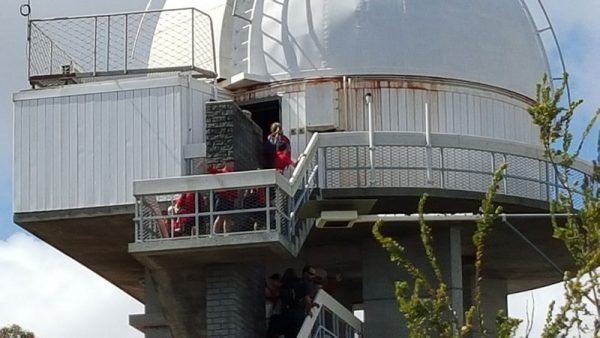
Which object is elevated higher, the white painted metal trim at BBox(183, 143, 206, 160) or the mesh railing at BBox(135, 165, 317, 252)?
the white painted metal trim at BBox(183, 143, 206, 160)

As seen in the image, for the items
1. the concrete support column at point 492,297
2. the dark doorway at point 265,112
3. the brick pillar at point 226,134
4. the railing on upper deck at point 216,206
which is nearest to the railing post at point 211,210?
the railing on upper deck at point 216,206

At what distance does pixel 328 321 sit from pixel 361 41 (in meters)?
5.75

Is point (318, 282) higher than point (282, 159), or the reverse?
point (282, 159)

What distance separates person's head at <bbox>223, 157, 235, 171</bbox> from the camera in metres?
29.2

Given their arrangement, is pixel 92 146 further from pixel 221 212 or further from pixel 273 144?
pixel 221 212

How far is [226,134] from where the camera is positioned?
97.5ft

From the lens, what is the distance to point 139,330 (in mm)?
34906

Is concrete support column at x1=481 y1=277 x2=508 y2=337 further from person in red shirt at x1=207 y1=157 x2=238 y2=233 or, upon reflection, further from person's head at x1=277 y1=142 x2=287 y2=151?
person in red shirt at x1=207 y1=157 x2=238 y2=233

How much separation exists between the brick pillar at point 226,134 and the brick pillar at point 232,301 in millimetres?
1848

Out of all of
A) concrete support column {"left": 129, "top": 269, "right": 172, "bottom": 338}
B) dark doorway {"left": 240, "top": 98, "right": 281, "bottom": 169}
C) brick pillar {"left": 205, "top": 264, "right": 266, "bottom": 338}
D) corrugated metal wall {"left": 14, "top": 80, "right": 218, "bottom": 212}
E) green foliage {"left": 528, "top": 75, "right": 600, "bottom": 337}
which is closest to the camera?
green foliage {"left": 528, "top": 75, "right": 600, "bottom": 337}

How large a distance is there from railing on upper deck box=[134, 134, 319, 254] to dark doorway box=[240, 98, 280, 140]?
4383 mm

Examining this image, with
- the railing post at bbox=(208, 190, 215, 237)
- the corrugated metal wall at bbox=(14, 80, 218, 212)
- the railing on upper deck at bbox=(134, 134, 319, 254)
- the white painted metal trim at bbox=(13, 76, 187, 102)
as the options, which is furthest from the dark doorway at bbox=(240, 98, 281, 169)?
the railing post at bbox=(208, 190, 215, 237)

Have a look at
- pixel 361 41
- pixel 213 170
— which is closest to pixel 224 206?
pixel 213 170

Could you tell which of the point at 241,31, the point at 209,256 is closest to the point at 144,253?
the point at 209,256
